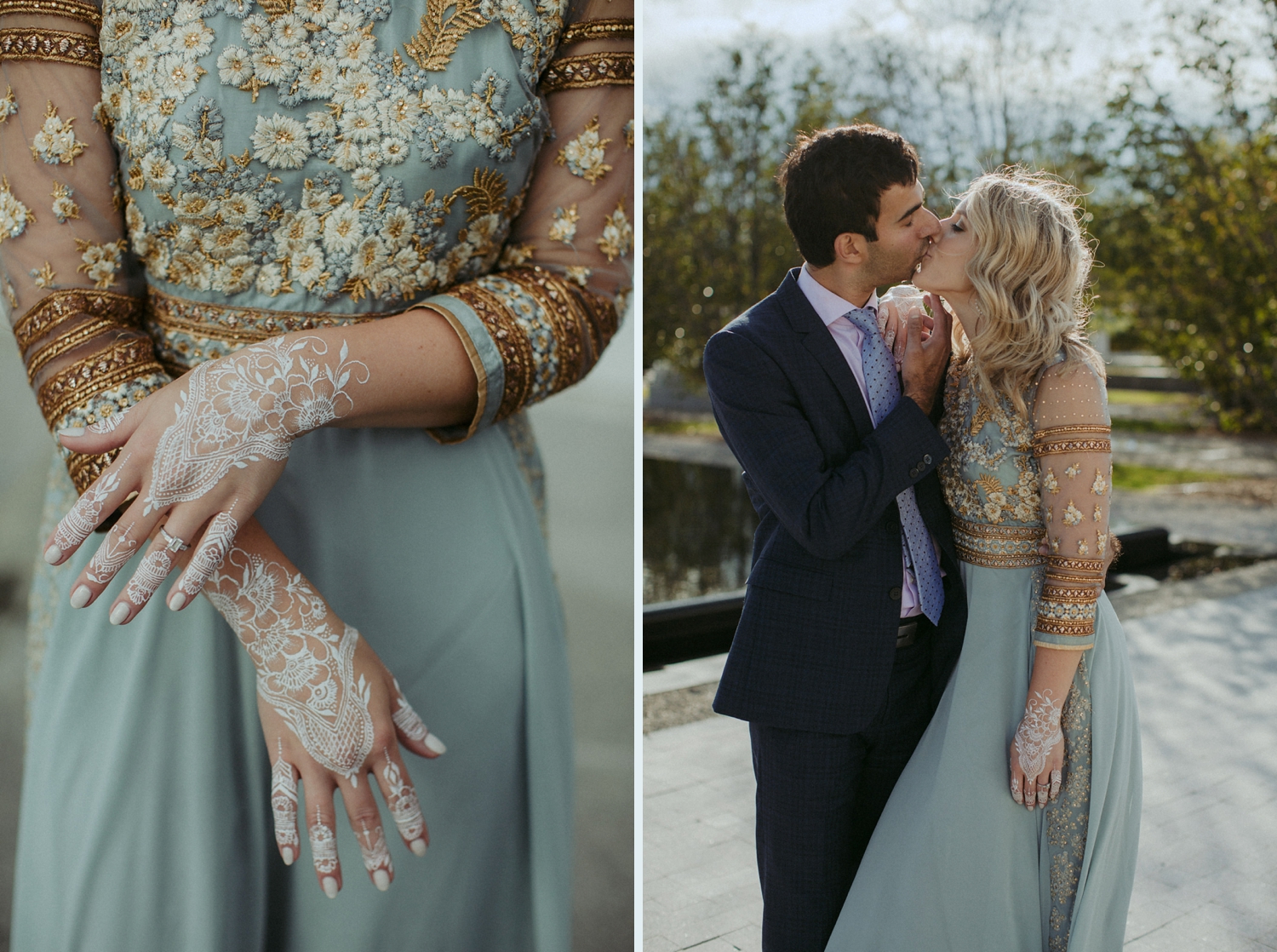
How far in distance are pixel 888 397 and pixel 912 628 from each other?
1.25ft

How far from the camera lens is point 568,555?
217cm

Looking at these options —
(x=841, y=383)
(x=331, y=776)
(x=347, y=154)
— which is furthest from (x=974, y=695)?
(x=347, y=154)

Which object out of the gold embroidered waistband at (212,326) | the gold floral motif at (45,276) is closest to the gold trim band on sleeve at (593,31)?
the gold embroidered waistband at (212,326)

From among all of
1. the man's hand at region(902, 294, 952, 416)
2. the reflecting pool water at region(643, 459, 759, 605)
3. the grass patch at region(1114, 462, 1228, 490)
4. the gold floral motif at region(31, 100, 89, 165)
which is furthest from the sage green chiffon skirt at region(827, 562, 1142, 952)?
the grass patch at region(1114, 462, 1228, 490)

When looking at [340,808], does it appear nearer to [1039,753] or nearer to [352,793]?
[352,793]

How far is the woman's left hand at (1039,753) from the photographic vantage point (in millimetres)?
1614

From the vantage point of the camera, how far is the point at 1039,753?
1.63 meters

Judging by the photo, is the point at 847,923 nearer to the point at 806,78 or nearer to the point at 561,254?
the point at 561,254

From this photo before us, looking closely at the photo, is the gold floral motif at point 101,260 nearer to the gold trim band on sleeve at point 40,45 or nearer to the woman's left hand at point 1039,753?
the gold trim band on sleeve at point 40,45

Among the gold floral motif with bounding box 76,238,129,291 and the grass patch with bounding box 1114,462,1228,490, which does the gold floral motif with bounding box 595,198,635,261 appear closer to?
the gold floral motif with bounding box 76,238,129,291

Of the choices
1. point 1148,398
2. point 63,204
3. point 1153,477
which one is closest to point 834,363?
point 63,204

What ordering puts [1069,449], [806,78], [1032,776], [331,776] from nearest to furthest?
[331,776] < [1069,449] < [1032,776] < [806,78]

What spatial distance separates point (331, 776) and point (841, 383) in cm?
95

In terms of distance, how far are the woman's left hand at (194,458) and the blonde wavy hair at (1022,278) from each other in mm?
965
